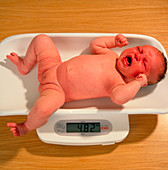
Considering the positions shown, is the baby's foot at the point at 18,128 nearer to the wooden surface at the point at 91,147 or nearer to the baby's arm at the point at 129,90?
the wooden surface at the point at 91,147

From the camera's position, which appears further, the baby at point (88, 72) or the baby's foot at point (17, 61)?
the baby's foot at point (17, 61)

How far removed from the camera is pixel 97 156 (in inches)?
34.9

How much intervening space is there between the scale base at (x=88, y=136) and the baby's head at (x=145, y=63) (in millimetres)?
212

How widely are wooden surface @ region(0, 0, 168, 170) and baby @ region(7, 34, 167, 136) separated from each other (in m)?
0.15

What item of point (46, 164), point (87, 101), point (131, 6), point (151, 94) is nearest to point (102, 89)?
point (87, 101)

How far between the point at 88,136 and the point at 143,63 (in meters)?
0.40

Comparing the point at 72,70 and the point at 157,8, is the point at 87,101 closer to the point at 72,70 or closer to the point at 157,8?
the point at 72,70

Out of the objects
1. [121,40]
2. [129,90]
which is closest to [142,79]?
[129,90]

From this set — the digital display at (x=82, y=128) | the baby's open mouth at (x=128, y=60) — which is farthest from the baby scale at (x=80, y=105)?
the baby's open mouth at (x=128, y=60)

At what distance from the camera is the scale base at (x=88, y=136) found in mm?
814

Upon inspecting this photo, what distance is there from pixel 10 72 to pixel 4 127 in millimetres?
273

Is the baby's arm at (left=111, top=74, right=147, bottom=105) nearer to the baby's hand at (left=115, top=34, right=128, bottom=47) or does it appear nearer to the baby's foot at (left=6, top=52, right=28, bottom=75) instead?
the baby's hand at (left=115, top=34, right=128, bottom=47)

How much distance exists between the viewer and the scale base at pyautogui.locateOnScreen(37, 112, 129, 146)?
81 centimetres

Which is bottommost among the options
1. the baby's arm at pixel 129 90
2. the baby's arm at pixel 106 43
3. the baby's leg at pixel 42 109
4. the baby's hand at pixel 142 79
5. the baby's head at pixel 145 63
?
the baby's leg at pixel 42 109
